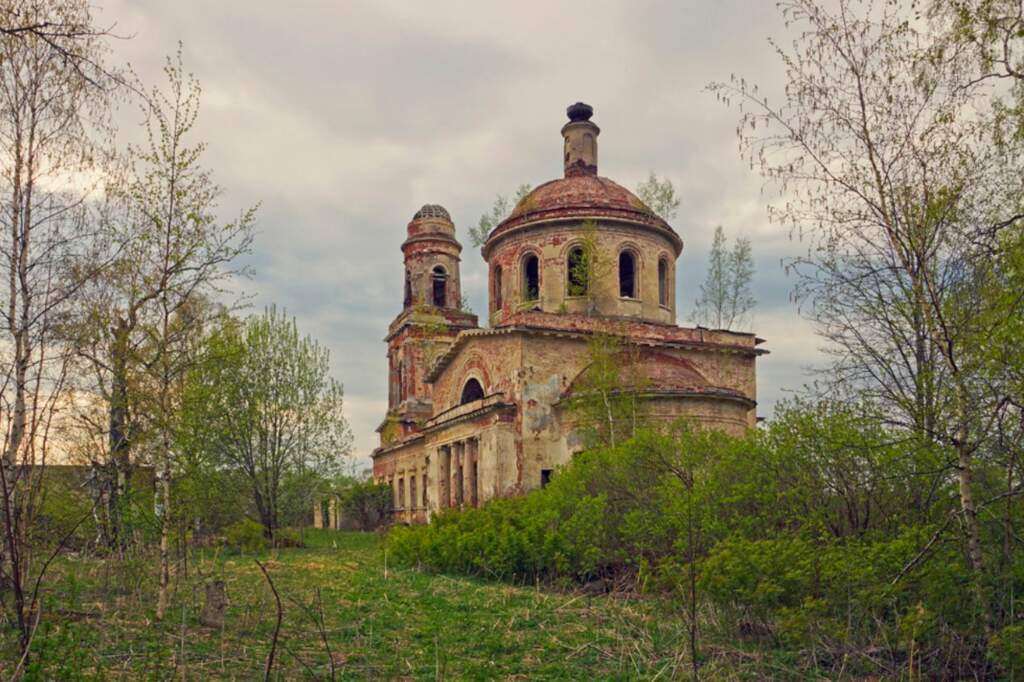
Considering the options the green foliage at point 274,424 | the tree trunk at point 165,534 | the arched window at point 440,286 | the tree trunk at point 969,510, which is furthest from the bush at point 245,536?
the arched window at point 440,286

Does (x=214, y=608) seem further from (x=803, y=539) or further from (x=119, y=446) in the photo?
(x=803, y=539)

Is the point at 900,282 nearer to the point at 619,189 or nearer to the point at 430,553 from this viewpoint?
the point at 430,553

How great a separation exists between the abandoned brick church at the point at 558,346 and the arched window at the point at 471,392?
0.15ft

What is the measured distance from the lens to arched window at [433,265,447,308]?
37781mm

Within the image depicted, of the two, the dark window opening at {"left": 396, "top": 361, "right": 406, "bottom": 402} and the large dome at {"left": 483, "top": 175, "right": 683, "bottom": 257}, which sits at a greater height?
the large dome at {"left": 483, "top": 175, "right": 683, "bottom": 257}

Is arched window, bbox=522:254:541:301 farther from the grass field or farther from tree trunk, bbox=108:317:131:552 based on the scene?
tree trunk, bbox=108:317:131:552

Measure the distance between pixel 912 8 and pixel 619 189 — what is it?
2109 cm

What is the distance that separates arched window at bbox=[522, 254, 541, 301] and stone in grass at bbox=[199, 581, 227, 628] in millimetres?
19062

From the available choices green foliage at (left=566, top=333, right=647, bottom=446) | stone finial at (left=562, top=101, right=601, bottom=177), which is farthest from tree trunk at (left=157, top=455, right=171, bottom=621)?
stone finial at (left=562, top=101, right=601, bottom=177)

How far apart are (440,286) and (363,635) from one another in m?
29.9

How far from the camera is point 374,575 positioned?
14.7 meters

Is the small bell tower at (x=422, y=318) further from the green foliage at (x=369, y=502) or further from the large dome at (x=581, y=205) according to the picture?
the large dome at (x=581, y=205)

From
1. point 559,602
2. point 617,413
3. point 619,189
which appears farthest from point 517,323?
point 559,602

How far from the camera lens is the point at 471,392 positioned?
27312 mm
